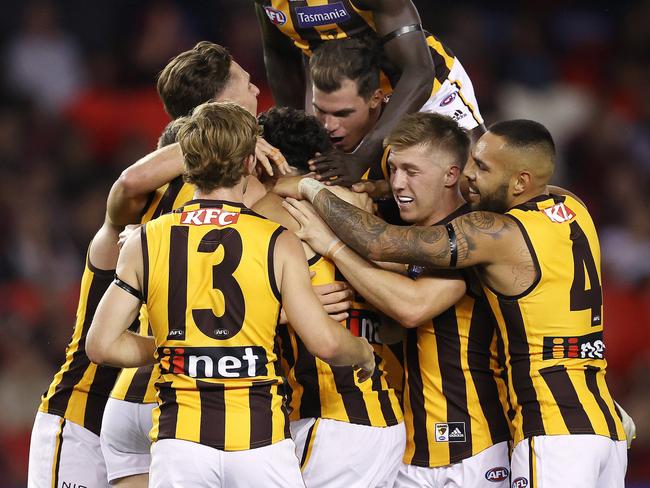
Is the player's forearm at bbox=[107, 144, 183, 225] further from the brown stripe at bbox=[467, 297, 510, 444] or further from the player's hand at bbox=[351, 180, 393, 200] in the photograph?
the brown stripe at bbox=[467, 297, 510, 444]

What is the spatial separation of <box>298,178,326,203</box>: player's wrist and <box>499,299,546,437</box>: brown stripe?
0.86 metres

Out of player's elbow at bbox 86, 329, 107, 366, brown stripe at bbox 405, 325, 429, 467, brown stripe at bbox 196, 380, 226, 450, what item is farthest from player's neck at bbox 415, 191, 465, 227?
player's elbow at bbox 86, 329, 107, 366

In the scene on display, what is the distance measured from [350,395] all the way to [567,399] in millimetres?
848

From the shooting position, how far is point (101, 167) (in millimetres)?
8750

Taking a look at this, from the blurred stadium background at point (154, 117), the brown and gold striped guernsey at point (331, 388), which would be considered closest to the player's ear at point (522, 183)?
the brown and gold striped guernsey at point (331, 388)

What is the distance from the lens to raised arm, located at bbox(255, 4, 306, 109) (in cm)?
555

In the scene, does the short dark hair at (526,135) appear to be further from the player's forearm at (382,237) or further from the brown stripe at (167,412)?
the brown stripe at (167,412)

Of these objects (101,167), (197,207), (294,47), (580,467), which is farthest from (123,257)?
(101,167)

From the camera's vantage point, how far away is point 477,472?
419cm

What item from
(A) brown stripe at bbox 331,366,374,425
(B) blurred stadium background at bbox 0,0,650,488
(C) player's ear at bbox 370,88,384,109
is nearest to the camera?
(A) brown stripe at bbox 331,366,374,425

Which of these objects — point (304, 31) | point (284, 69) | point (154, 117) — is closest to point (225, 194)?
point (304, 31)

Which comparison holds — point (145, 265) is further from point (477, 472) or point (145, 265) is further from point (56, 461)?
point (477, 472)

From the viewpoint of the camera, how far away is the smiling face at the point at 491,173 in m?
4.12

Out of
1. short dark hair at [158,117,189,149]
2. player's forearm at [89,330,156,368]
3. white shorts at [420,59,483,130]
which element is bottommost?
player's forearm at [89,330,156,368]
